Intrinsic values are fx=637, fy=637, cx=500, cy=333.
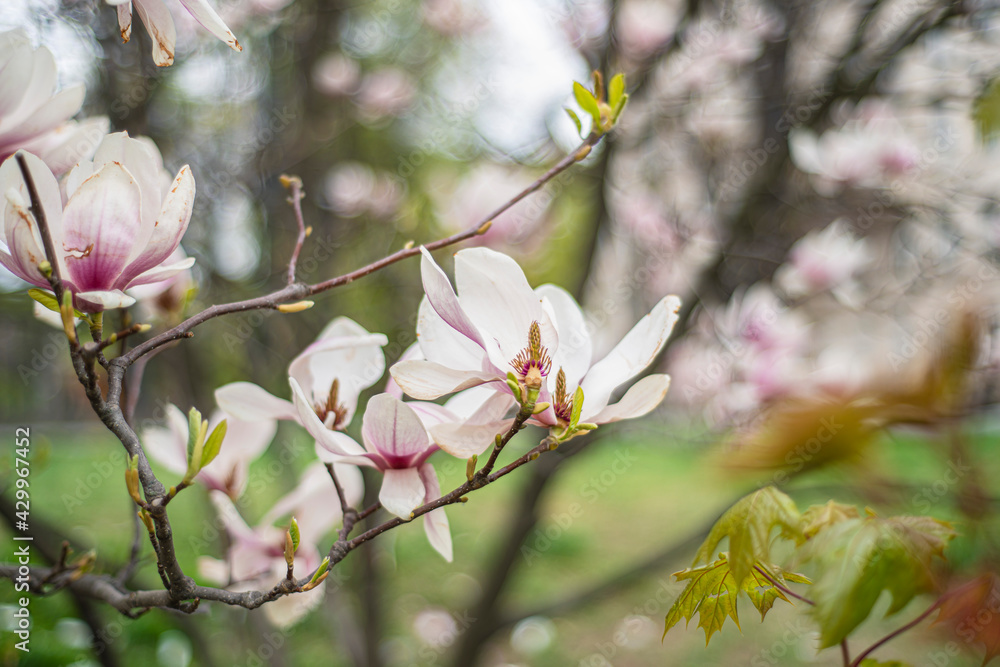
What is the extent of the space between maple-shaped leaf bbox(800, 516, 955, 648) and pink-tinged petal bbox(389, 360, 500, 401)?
31cm

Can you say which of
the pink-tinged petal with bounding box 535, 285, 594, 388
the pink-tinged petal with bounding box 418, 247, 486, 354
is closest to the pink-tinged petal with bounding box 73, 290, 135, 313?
the pink-tinged petal with bounding box 418, 247, 486, 354

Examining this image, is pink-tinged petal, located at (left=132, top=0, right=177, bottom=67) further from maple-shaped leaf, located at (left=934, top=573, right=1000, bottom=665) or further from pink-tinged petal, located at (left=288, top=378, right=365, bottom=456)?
maple-shaped leaf, located at (left=934, top=573, right=1000, bottom=665)

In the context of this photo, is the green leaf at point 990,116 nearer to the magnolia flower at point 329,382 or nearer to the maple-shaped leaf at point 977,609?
the maple-shaped leaf at point 977,609

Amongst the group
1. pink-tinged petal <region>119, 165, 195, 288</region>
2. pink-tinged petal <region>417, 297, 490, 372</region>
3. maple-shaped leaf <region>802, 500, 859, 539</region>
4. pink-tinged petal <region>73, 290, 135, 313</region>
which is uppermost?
pink-tinged petal <region>119, 165, 195, 288</region>

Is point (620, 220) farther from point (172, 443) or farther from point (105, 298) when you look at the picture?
point (105, 298)

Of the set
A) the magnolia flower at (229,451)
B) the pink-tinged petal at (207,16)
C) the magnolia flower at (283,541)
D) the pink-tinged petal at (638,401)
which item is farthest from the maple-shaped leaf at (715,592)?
the pink-tinged petal at (207,16)

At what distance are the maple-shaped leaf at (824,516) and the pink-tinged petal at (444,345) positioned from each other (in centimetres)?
36

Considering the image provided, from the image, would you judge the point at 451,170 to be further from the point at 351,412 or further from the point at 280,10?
the point at 351,412

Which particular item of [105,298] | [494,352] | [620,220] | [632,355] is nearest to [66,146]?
[105,298]

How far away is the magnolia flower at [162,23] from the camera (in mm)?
506

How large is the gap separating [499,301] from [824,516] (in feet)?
1.31

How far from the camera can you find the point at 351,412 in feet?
2.22

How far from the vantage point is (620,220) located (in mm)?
2623

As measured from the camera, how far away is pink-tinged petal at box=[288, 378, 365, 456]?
53cm
